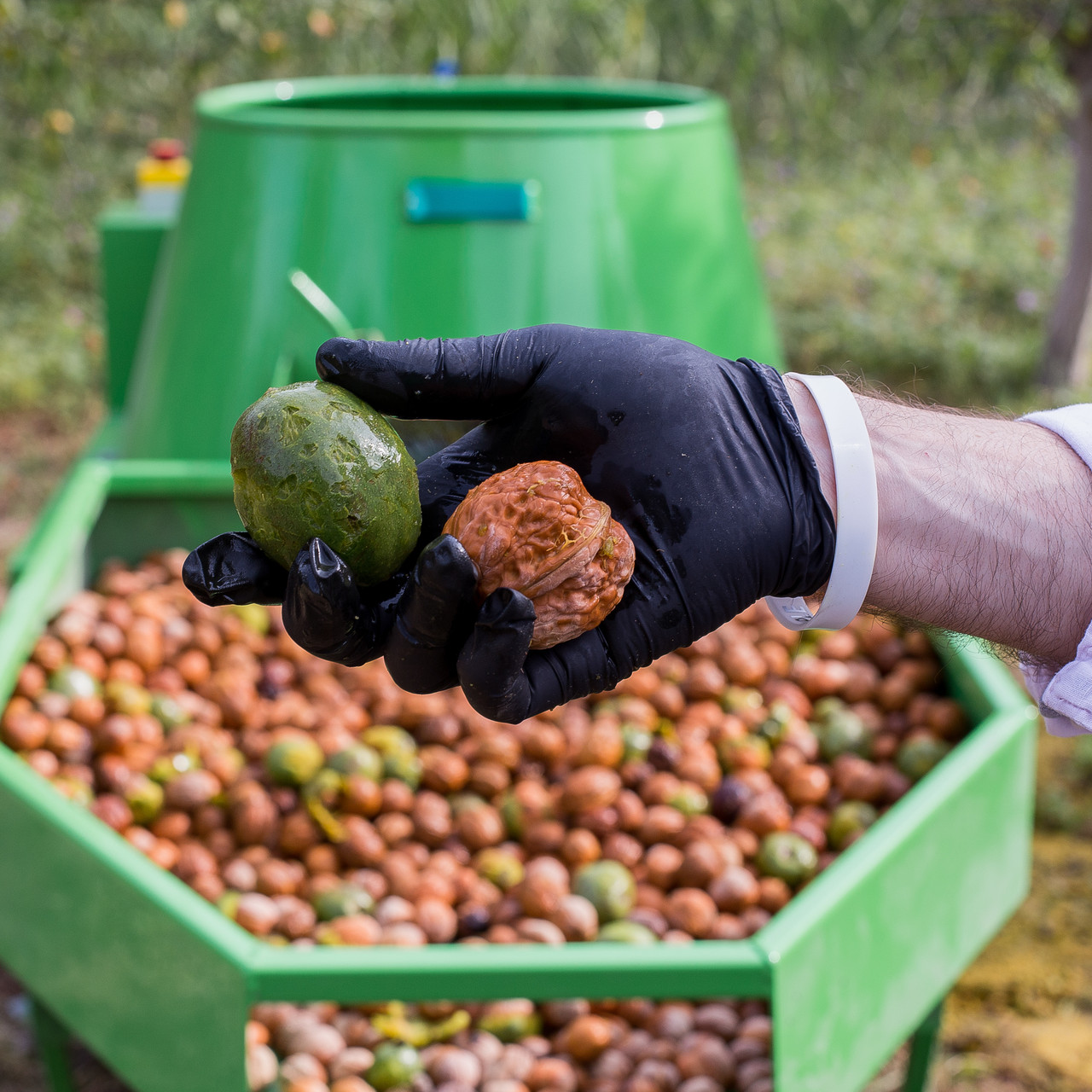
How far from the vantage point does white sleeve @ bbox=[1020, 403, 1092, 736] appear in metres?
1.60

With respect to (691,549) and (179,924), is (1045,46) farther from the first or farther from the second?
(179,924)

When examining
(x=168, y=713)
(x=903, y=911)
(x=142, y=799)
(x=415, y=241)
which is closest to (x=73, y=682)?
(x=168, y=713)

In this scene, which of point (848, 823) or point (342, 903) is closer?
point (342, 903)

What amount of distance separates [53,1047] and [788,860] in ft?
5.43

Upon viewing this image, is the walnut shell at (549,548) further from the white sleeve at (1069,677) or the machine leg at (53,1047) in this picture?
the machine leg at (53,1047)

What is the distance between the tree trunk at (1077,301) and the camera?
618 cm

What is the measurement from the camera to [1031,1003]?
126 inches

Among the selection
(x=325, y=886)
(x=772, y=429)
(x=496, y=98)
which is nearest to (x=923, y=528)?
(x=772, y=429)

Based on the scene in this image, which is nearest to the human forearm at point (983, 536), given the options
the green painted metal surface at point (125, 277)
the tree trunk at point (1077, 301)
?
the green painted metal surface at point (125, 277)

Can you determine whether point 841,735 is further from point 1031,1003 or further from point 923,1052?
point 1031,1003

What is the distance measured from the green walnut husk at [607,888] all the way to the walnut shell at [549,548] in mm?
1134

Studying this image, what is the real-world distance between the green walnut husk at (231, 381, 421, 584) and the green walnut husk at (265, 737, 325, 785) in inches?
51.9

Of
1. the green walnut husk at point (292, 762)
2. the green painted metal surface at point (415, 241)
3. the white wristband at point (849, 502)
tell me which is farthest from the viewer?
the green painted metal surface at point (415, 241)

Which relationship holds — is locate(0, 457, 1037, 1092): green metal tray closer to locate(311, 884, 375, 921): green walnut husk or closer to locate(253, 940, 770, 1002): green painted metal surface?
locate(253, 940, 770, 1002): green painted metal surface
